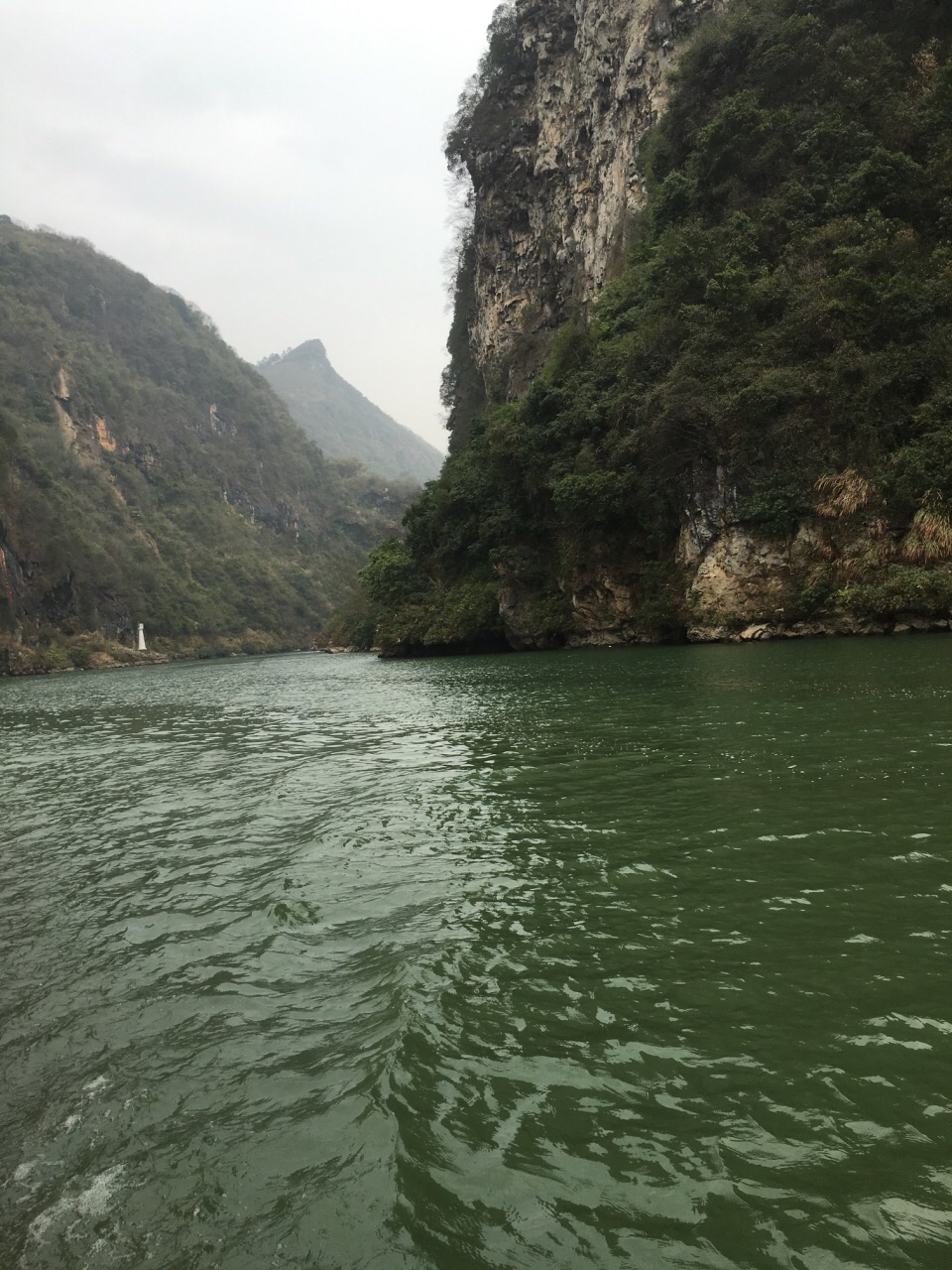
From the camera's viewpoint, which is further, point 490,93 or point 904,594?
point 490,93

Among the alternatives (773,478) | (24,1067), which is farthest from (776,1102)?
(773,478)

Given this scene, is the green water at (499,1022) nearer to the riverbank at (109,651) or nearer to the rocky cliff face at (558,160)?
the rocky cliff face at (558,160)

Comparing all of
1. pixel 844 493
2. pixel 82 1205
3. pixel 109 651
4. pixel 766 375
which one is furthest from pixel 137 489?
pixel 82 1205

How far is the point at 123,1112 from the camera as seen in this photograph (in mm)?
3857

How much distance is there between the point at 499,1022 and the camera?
14.5 ft

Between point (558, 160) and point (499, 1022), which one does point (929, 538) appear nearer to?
point (499, 1022)

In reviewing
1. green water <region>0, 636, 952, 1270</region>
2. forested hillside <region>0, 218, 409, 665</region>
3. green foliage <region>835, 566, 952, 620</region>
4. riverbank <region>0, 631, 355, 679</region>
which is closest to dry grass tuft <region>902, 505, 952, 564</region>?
green foliage <region>835, 566, 952, 620</region>

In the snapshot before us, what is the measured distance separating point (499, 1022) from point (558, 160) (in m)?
61.4

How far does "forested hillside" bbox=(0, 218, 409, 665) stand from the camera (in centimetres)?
9769

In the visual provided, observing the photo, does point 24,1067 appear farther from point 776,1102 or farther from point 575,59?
point 575,59

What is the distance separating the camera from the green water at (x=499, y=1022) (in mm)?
2971

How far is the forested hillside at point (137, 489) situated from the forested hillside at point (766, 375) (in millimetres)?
67435

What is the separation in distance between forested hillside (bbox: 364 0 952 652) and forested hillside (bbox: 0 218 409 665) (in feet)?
221

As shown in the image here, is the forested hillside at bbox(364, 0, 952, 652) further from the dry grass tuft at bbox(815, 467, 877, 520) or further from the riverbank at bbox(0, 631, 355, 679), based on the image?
the riverbank at bbox(0, 631, 355, 679)
